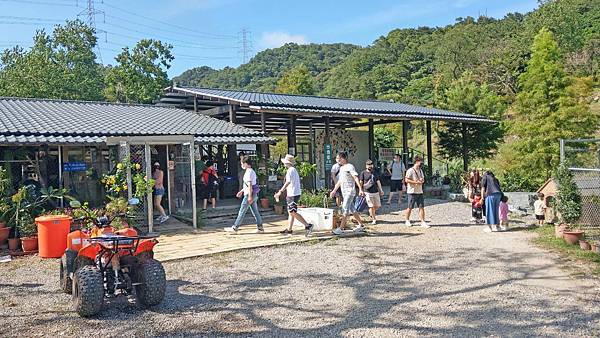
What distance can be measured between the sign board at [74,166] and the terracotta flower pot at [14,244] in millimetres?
2727

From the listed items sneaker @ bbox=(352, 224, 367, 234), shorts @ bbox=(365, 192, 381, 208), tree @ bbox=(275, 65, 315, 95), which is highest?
tree @ bbox=(275, 65, 315, 95)

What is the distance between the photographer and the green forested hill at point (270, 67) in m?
61.4

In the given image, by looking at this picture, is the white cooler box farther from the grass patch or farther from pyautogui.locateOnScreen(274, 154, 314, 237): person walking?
the grass patch

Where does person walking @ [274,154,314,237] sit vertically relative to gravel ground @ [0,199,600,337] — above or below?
above

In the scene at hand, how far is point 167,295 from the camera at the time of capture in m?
5.79

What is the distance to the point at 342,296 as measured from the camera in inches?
222

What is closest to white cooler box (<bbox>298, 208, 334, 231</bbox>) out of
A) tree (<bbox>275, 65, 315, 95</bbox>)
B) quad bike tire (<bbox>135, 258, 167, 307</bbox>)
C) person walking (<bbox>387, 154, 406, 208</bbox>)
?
quad bike tire (<bbox>135, 258, 167, 307</bbox>)

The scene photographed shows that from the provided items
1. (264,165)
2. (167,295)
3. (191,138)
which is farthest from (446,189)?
(167,295)

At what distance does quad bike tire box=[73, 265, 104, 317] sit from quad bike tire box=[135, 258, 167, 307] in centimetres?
40

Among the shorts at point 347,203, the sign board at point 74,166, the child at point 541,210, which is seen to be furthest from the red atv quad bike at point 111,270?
the child at point 541,210

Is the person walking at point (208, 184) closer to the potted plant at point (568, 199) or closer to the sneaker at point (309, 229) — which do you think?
the sneaker at point (309, 229)

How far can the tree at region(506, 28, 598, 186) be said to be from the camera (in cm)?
1617

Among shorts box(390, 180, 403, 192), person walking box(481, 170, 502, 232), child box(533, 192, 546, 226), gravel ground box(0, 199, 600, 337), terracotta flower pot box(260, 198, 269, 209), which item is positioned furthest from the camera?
shorts box(390, 180, 403, 192)

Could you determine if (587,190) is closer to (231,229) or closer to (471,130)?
(231,229)
